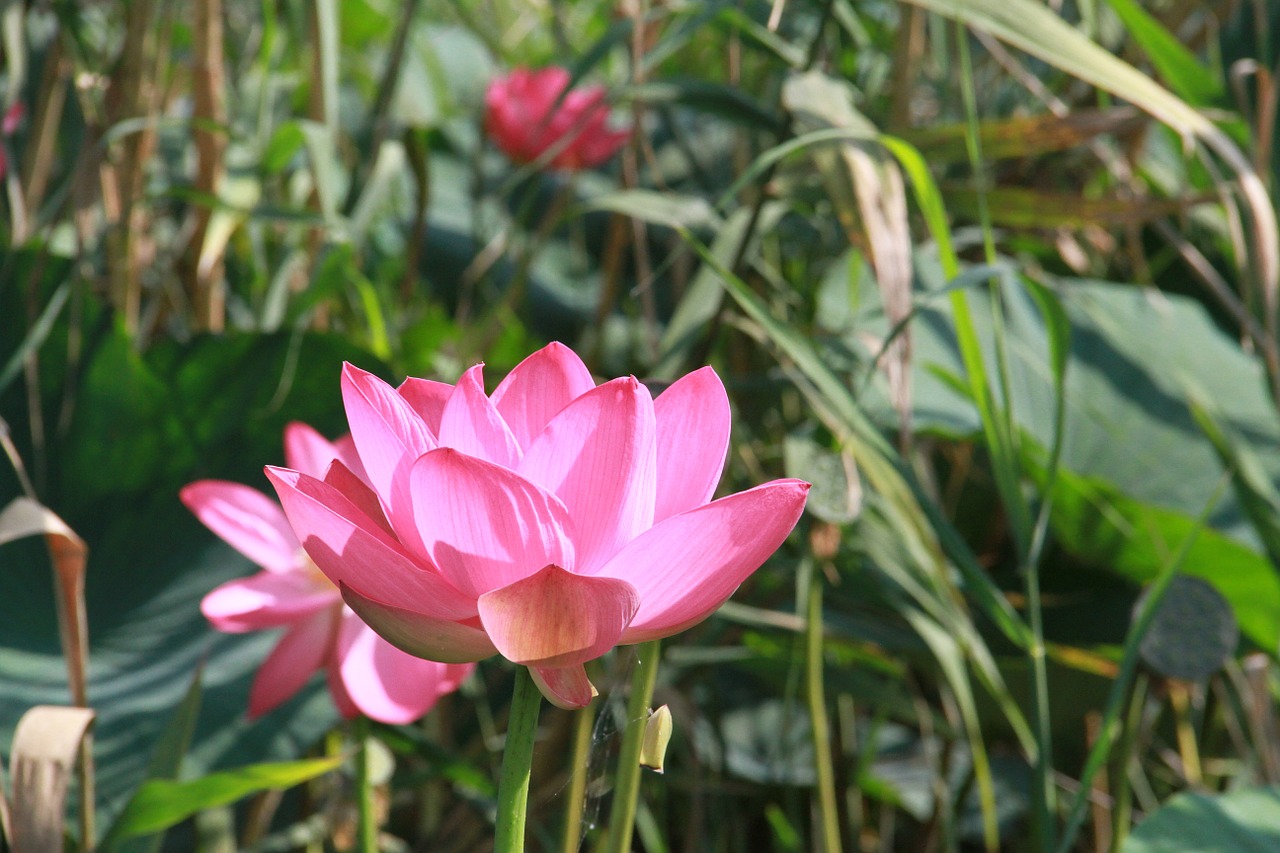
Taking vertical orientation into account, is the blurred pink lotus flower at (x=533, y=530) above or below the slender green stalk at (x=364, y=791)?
above

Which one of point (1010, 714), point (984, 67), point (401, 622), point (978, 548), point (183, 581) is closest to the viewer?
point (401, 622)

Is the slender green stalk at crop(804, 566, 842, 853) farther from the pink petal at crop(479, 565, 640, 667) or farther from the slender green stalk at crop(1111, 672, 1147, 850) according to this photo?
the pink petal at crop(479, 565, 640, 667)

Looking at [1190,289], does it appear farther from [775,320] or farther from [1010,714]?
[775,320]

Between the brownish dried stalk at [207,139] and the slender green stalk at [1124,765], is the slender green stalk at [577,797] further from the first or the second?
the brownish dried stalk at [207,139]

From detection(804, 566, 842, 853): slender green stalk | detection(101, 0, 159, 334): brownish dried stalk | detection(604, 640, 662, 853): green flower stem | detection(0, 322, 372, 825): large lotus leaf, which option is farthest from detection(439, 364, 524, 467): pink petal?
detection(101, 0, 159, 334): brownish dried stalk

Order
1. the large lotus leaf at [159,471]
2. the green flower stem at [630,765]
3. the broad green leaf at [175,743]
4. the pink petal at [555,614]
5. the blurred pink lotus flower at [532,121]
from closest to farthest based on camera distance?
the pink petal at [555,614] < the green flower stem at [630,765] < the broad green leaf at [175,743] < the large lotus leaf at [159,471] < the blurred pink lotus flower at [532,121]

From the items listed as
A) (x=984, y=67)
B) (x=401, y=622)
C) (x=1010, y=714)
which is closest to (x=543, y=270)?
(x=984, y=67)

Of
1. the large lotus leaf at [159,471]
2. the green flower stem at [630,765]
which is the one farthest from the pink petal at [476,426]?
the large lotus leaf at [159,471]
